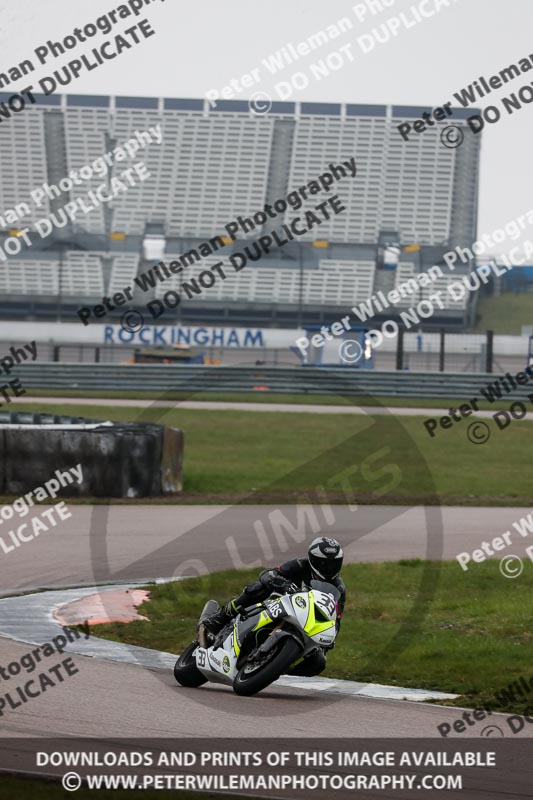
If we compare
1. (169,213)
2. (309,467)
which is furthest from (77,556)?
(169,213)

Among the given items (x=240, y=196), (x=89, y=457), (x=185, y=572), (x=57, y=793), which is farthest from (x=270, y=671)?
(x=240, y=196)

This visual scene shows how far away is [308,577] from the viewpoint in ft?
25.5

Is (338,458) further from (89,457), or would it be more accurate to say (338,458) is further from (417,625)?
(417,625)

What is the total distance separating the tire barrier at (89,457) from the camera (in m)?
17.0

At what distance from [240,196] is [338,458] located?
48.0 meters

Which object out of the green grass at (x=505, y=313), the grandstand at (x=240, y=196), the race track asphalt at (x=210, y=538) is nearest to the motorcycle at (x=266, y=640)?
the race track asphalt at (x=210, y=538)

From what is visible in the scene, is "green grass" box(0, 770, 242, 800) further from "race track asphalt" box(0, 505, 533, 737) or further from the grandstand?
the grandstand

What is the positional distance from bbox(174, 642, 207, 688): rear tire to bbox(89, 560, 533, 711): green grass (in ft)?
3.77

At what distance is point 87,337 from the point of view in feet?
181

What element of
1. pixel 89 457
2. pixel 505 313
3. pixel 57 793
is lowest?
pixel 505 313

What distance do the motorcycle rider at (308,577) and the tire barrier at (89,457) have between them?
957cm

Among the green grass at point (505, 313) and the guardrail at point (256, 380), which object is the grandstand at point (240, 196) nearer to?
the green grass at point (505, 313)

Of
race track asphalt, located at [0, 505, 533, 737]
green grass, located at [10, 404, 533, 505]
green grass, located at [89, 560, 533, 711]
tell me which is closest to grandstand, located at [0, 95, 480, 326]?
green grass, located at [10, 404, 533, 505]

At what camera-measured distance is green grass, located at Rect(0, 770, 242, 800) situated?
5.24 m
